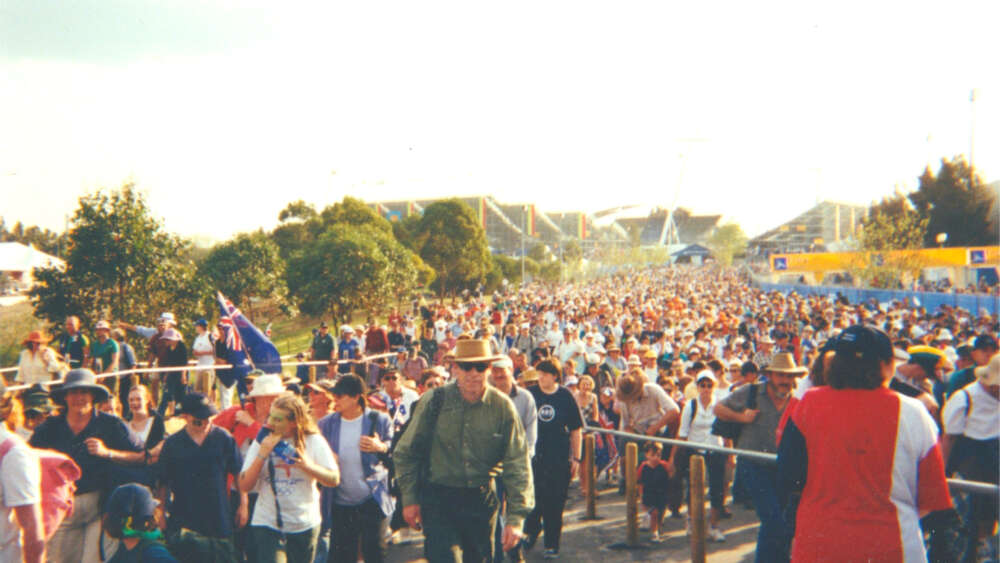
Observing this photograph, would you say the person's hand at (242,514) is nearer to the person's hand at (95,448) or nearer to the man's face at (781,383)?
the person's hand at (95,448)

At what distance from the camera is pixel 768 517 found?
4926 mm

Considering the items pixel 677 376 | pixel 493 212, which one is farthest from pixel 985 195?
pixel 493 212

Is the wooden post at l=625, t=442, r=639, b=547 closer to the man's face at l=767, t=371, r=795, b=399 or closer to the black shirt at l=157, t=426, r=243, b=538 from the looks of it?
the man's face at l=767, t=371, r=795, b=399

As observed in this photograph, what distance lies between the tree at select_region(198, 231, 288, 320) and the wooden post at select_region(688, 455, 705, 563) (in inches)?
1035

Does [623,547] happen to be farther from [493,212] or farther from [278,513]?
[493,212]

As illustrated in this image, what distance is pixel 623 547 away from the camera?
6453mm

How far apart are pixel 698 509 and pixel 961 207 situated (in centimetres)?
6017

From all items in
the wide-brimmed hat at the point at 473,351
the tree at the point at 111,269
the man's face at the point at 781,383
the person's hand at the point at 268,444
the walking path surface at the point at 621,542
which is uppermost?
the tree at the point at 111,269

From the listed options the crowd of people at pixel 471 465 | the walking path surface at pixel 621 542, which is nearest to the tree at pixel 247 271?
the crowd of people at pixel 471 465

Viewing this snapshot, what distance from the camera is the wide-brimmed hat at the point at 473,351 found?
4.04m

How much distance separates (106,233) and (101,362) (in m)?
5.59

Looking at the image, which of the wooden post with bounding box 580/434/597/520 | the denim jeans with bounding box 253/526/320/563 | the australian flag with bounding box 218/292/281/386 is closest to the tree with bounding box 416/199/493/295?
the australian flag with bounding box 218/292/281/386

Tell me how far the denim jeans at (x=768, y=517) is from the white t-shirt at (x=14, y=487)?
421 centimetres

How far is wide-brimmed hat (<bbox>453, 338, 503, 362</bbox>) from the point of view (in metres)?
Answer: 4.04
